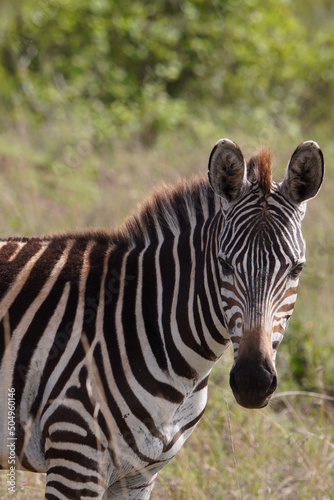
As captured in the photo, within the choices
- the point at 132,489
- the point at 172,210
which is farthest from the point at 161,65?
the point at 132,489

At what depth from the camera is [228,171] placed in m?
3.59

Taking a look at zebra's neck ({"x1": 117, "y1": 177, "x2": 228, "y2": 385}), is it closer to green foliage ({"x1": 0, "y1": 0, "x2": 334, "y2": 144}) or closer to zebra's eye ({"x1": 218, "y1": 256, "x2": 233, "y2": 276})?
zebra's eye ({"x1": 218, "y1": 256, "x2": 233, "y2": 276})

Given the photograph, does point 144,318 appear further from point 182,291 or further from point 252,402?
point 252,402

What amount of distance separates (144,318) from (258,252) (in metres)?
0.77

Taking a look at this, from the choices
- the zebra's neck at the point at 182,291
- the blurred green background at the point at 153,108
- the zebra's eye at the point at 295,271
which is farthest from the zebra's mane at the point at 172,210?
the blurred green background at the point at 153,108

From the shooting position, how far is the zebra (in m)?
3.44

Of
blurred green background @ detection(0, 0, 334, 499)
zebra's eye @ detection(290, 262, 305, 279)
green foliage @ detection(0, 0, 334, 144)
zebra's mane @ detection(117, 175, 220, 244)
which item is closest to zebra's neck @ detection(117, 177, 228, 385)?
zebra's mane @ detection(117, 175, 220, 244)

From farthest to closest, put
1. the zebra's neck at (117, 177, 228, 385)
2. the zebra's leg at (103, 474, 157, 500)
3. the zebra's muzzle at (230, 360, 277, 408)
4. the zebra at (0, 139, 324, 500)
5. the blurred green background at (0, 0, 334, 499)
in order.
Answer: the blurred green background at (0, 0, 334, 499)
the zebra's leg at (103, 474, 157, 500)
the zebra's neck at (117, 177, 228, 385)
the zebra at (0, 139, 324, 500)
the zebra's muzzle at (230, 360, 277, 408)

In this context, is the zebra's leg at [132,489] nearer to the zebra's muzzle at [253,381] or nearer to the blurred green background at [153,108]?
the zebra's muzzle at [253,381]

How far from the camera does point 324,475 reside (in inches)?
191

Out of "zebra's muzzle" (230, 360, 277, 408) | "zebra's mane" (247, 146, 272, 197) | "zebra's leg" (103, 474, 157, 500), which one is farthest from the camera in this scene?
"zebra's leg" (103, 474, 157, 500)

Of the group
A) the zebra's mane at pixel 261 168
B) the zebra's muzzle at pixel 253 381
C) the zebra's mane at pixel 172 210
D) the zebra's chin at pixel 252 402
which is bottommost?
the zebra's chin at pixel 252 402

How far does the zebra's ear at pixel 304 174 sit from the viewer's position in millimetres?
3516

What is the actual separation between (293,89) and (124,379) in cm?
1203
